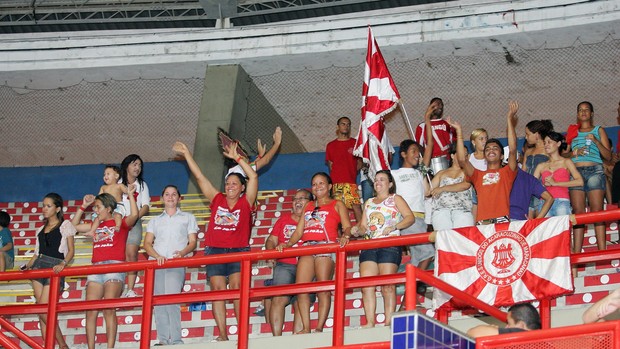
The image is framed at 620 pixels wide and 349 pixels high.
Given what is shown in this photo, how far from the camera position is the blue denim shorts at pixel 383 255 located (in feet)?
31.6

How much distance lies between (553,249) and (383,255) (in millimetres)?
1505

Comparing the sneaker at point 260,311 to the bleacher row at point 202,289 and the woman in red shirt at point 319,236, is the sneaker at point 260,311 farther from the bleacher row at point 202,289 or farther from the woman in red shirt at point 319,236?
the woman in red shirt at point 319,236

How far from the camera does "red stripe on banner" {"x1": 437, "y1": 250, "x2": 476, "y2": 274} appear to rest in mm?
9070

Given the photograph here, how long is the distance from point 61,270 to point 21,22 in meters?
6.73

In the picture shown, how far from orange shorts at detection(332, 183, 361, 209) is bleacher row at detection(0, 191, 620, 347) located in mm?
762

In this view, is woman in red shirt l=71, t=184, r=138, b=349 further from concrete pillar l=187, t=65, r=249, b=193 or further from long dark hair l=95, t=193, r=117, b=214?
concrete pillar l=187, t=65, r=249, b=193

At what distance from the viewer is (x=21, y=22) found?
52.1 ft

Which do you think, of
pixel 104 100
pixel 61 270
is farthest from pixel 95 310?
pixel 104 100

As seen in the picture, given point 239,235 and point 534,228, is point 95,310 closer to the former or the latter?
point 239,235

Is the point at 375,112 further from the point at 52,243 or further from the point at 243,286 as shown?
the point at 52,243

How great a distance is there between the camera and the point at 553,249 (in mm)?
8812

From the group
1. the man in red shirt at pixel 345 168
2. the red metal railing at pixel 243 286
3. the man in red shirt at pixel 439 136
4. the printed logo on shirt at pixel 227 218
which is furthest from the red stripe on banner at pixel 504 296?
the man in red shirt at pixel 345 168

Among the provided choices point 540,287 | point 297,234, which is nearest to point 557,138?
point 540,287

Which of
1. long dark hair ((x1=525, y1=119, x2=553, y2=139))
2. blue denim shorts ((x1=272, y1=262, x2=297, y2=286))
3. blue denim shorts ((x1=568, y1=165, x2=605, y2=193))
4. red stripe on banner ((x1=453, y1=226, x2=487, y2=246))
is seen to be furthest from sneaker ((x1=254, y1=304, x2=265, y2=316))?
blue denim shorts ((x1=568, y1=165, x2=605, y2=193))
